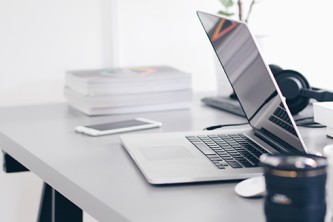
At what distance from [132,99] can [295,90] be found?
422 mm

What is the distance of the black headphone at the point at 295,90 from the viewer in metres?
1.49

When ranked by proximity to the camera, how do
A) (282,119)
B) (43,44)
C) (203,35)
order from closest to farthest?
1. (282,119)
2. (43,44)
3. (203,35)

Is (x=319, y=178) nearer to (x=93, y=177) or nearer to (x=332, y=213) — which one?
(x=332, y=213)

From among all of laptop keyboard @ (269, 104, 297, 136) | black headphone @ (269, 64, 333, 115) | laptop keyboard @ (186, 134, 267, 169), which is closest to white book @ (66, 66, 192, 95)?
black headphone @ (269, 64, 333, 115)

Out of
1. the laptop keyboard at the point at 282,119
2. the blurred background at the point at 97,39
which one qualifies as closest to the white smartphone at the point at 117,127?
the laptop keyboard at the point at 282,119

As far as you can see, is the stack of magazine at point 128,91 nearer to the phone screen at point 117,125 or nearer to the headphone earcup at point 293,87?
the phone screen at point 117,125

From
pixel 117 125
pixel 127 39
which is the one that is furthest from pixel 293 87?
pixel 127 39

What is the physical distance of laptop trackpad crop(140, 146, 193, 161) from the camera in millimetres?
1137

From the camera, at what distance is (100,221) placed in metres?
0.94

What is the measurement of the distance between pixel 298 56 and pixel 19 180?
39.6 inches

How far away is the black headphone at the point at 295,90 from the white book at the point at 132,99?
0.30 meters

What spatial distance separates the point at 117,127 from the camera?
1.47 metres

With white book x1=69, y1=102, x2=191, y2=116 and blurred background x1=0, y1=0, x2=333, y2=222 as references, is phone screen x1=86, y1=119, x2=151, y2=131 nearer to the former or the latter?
white book x1=69, y1=102, x2=191, y2=116

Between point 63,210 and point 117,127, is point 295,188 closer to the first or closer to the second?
point 117,127
